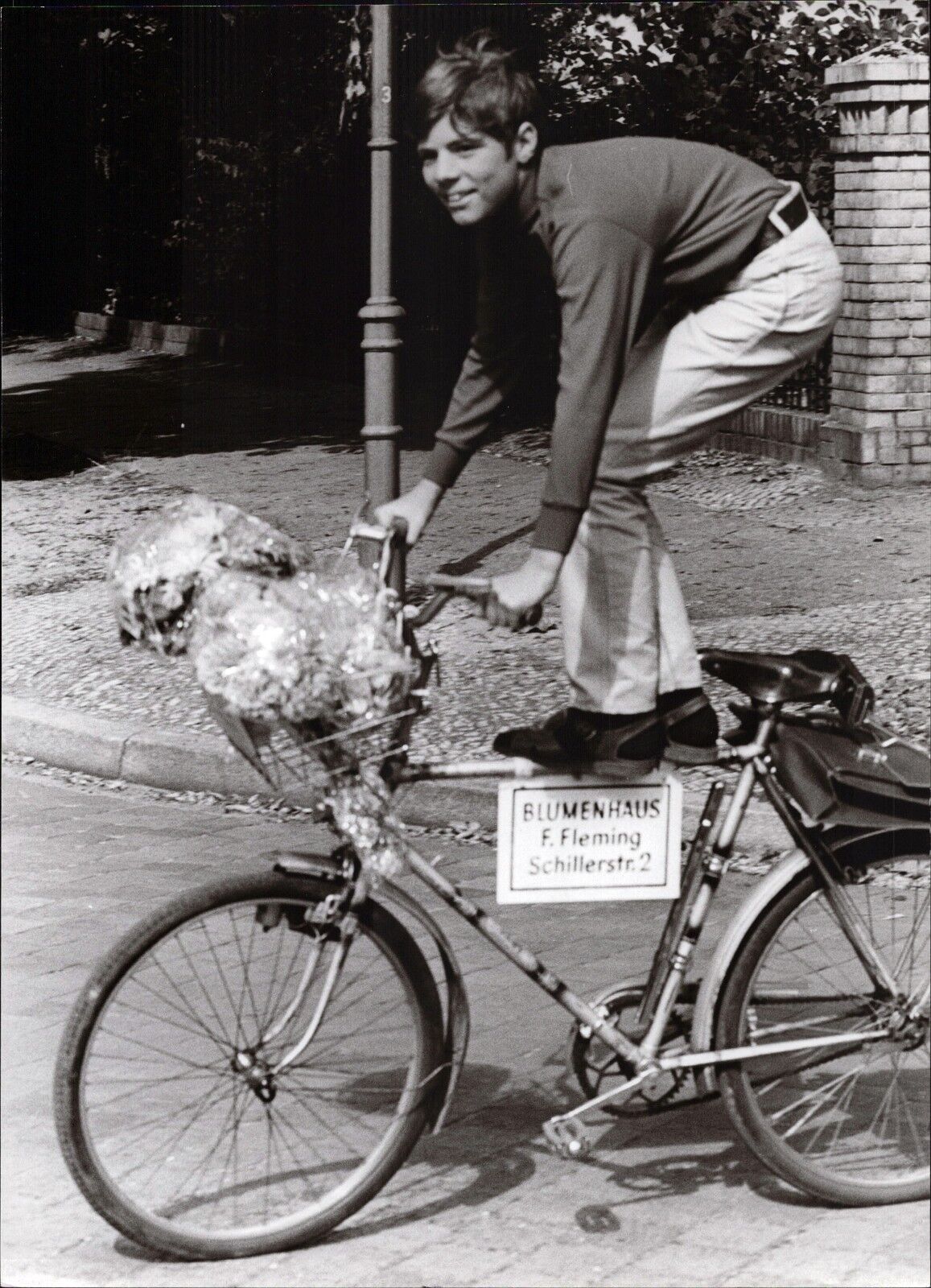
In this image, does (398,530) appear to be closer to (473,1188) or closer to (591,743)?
(591,743)

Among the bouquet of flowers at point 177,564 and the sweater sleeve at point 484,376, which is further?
the sweater sleeve at point 484,376

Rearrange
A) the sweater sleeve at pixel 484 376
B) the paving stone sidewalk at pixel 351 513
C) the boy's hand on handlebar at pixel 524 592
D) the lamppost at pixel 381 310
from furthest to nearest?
1. the paving stone sidewalk at pixel 351 513
2. the lamppost at pixel 381 310
3. the sweater sleeve at pixel 484 376
4. the boy's hand on handlebar at pixel 524 592

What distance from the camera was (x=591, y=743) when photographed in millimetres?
3330

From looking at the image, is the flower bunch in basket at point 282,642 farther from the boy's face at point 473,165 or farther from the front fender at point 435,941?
Result: the boy's face at point 473,165

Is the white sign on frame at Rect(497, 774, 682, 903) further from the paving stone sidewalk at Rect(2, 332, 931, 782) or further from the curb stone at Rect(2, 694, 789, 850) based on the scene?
the curb stone at Rect(2, 694, 789, 850)

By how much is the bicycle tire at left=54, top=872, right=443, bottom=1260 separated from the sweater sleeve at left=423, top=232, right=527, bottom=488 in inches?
31.1

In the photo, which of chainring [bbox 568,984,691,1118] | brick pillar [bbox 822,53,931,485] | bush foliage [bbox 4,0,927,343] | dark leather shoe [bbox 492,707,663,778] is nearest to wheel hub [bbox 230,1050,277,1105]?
chainring [bbox 568,984,691,1118]

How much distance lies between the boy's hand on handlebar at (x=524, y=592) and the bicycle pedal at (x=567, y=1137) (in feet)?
2.73

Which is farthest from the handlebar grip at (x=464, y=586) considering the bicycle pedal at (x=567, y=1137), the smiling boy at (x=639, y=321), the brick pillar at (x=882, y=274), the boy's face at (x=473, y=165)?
the brick pillar at (x=882, y=274)

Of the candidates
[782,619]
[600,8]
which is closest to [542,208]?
[600,8]

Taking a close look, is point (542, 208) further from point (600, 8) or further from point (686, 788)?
point (686, 788)

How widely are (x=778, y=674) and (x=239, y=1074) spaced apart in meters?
1.08

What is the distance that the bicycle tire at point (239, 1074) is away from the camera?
3125mm

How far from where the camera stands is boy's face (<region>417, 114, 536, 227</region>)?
3283 mm
